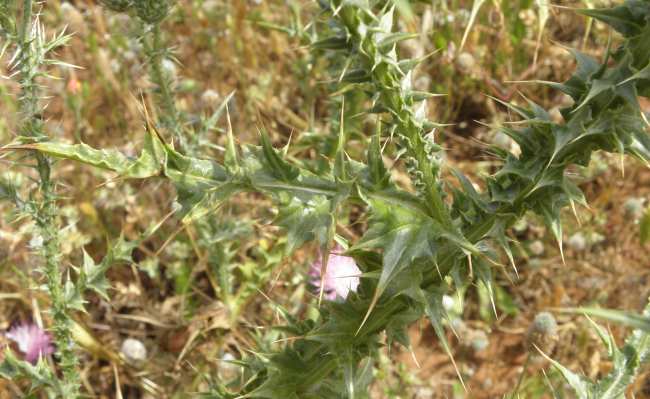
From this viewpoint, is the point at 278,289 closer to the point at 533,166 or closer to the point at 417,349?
the point at 417,349

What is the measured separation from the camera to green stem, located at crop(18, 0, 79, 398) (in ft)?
5.91

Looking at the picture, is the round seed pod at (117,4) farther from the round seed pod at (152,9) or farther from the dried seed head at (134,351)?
the dried seed head at (134,351)

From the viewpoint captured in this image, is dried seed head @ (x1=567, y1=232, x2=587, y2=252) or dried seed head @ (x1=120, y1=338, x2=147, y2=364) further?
dried seed head @ (x1=567, y1=232, x2=587, y2=252)

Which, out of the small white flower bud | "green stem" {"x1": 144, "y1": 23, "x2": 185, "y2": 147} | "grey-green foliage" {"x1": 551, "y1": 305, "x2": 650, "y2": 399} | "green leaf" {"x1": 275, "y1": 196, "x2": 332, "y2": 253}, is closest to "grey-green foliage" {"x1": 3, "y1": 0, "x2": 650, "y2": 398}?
"green leaf" {"x1": 275, "y1": 196, "x2": 332, "y2": 253}

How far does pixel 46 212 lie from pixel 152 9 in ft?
2.36

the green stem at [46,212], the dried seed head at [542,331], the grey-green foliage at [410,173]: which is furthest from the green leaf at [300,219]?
the dried seed head at [542,331]

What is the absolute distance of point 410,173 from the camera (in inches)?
63.1

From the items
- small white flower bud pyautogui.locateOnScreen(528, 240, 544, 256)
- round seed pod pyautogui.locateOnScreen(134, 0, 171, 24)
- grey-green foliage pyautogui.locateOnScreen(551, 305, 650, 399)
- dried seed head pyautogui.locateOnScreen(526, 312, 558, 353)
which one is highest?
round seed pod pyautogui.locateOnScreen(134, 0, 171, 24)

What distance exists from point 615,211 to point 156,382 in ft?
7.56

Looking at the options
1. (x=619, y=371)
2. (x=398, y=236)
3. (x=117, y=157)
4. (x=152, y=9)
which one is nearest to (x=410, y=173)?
(x=398, y=236)

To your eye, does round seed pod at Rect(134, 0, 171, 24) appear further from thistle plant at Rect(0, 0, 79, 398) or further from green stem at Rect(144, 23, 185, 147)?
thistle plant at Rect(0, 0, 79, 398)

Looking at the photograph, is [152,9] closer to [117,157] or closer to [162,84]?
[162,84]

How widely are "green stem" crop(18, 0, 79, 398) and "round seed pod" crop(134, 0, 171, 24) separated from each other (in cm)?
43

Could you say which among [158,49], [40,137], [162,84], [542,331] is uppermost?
[40,137]
